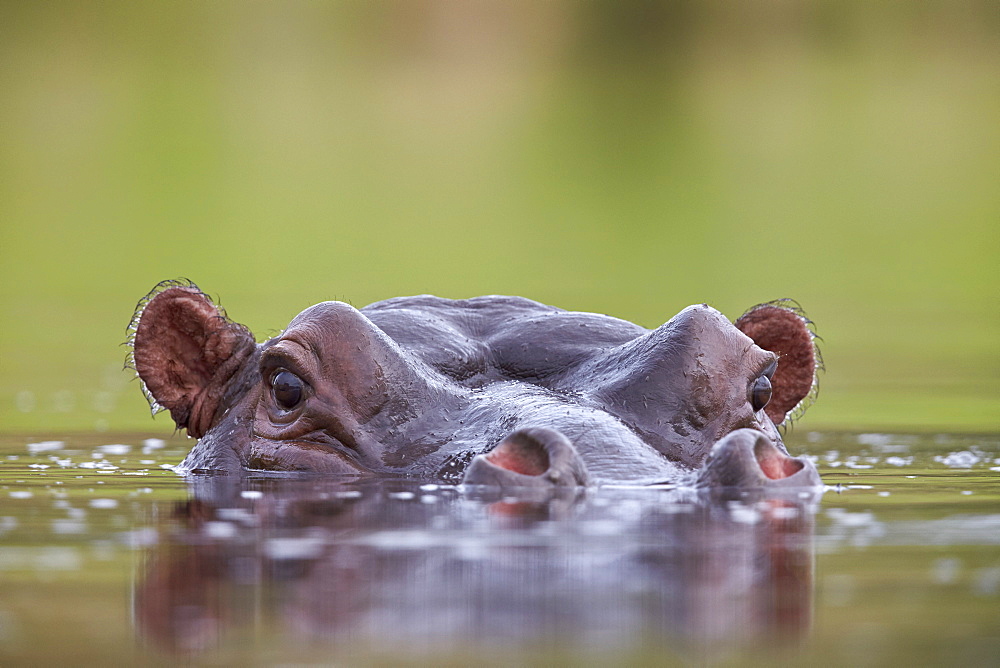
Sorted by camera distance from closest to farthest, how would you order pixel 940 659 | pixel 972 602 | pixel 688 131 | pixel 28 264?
1. pixel 940 659
2. pixel 972 602
3. pixel 28 264
4. pixel 688 131

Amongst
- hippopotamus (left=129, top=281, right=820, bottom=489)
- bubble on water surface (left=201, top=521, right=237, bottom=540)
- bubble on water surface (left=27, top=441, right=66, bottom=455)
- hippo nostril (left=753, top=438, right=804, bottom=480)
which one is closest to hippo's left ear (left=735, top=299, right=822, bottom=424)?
hippopotamus (left=129, top=281, right=820, bottom=489)

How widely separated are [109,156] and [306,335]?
4673 cm

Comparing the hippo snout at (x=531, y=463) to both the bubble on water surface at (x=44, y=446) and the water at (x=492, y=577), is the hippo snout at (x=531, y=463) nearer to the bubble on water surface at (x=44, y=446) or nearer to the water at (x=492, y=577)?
the water at (x=492, y=577)

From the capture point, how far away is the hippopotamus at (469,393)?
20.2 ft

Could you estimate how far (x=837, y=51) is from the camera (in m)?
67.5

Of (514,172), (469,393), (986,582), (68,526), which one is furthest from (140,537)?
(514,172)

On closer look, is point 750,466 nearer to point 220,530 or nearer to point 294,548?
point 294,548

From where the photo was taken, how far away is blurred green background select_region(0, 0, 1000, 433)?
2295cm

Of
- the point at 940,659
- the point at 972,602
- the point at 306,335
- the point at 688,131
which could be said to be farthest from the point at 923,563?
the point at 688,131

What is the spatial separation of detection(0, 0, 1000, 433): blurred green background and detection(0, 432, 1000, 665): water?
5564mm

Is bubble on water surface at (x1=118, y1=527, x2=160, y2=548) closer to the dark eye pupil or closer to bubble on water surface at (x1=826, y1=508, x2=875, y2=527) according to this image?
the dark eye pupil

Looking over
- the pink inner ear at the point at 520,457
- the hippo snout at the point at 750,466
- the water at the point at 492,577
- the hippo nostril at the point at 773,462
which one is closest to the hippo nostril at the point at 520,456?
the pink inner ear at the point at 520,457

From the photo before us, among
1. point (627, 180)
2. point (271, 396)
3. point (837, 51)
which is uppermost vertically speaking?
point (837, 51)

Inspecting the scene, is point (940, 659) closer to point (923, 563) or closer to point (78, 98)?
point (923, 563)
